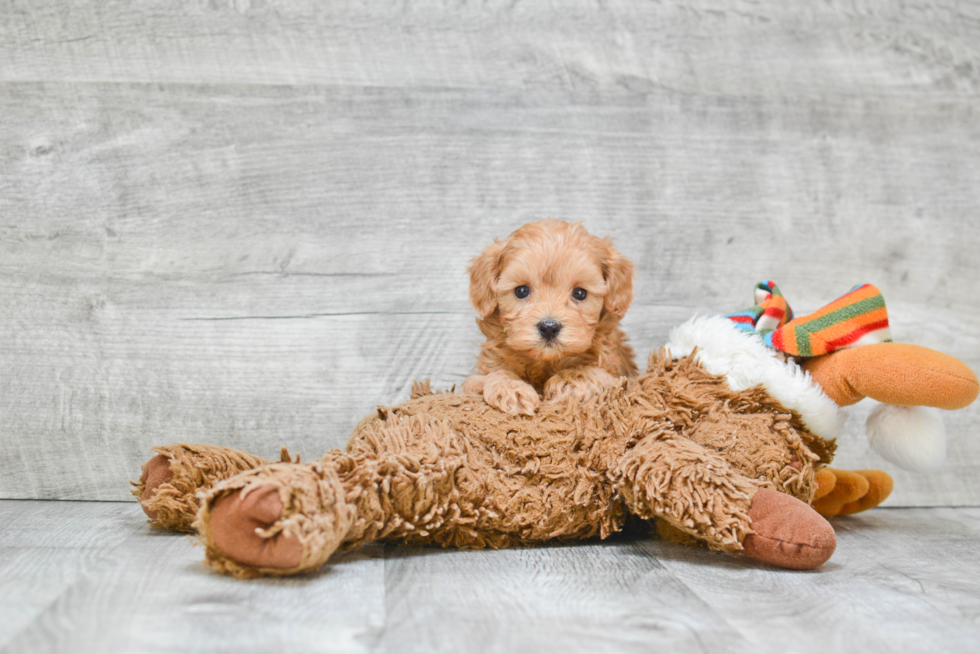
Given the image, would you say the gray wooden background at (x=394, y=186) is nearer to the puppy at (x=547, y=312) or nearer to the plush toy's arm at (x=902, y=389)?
the puppy at (x=547, y=312)

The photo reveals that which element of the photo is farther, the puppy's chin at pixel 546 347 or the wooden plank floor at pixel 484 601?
the puppy's chin at pixel 546 347

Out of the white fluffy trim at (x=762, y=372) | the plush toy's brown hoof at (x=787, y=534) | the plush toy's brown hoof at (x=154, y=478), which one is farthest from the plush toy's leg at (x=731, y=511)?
the plush toy's brown hoof at (x=154, y=478)

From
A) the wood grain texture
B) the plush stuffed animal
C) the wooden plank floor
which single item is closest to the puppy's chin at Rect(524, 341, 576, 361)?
the plush stuffed animal

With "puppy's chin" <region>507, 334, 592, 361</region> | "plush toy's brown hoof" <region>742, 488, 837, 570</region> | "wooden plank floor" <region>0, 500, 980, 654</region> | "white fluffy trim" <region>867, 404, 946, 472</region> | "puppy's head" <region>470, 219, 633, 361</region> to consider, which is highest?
"puppy's head" <region>470, 219, 633, 361</region>

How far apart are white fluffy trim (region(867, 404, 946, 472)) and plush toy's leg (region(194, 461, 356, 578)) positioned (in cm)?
117

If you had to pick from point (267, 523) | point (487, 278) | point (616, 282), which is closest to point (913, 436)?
point (616, 282)

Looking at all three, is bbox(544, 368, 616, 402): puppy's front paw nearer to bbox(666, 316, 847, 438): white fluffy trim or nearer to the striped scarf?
bbox(666, 316, 847, 438): white fluffy trim

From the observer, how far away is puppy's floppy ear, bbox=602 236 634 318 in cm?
167

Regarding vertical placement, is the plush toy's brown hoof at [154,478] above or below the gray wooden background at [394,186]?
below

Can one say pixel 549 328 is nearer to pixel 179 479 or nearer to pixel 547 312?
pixel 547 312

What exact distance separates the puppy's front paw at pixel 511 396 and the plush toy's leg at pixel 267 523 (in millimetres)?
482

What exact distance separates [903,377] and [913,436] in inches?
8.1

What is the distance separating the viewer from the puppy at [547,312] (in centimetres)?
159

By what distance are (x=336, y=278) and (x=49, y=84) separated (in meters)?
0.91
